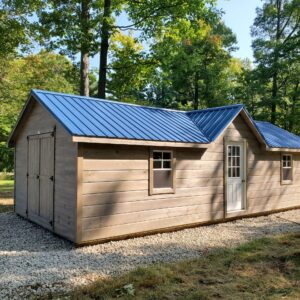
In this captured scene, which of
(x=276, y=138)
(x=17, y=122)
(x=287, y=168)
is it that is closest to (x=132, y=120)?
(x=17, y=122)

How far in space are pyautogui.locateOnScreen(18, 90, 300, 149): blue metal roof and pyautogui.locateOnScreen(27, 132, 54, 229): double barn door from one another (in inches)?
35.1

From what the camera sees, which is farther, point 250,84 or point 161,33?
point 250,84

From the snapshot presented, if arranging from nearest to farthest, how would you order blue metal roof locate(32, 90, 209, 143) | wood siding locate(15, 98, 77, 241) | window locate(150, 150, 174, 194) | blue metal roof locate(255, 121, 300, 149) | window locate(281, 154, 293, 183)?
wood siding locate(15, 98, 77, 241)
blue metal roof locate(32, 90, 209, 143)
window locate(150, 150, 174, 194)
blue metal roof locate(255, 121, 300, 149)
window locate(281, 154, 293, 183)

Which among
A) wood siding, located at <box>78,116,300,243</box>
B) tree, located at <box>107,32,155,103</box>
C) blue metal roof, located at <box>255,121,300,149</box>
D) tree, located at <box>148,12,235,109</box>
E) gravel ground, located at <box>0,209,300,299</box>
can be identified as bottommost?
gravel ground, located at <box>0,209,300,299</box>

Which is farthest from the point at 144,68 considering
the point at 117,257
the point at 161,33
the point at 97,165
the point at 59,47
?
the point at 117,257

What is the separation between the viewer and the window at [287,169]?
12.0 metres

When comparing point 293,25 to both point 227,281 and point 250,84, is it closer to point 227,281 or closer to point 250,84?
point 250,84

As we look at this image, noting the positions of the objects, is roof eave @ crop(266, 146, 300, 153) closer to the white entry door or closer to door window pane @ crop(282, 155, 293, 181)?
door window pane @ crop(282, 155, 293, 181)

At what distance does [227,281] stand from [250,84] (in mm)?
18760

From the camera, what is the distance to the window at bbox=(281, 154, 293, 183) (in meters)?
12.0

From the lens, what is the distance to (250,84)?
21891mm

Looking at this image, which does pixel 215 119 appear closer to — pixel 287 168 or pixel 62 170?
pixel 287 168

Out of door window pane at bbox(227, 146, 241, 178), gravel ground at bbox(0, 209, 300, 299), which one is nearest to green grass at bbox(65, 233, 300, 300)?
gravel ground at bbox(0, 209, 300, 299)

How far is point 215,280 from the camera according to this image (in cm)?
514
